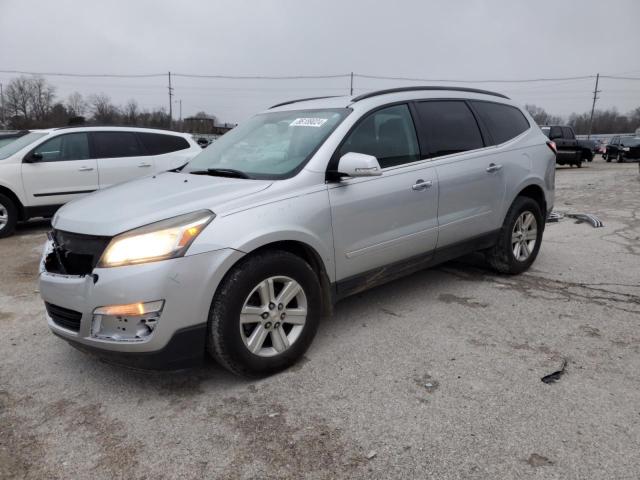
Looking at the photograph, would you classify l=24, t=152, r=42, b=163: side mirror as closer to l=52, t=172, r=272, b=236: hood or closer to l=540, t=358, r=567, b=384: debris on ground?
l=52, t=172, r=272, b=236: hood

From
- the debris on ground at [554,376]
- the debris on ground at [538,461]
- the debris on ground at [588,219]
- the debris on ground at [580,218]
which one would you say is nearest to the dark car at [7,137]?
the debris on ground at [580,218]

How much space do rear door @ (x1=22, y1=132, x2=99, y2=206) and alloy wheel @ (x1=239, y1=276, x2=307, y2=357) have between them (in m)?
6.32

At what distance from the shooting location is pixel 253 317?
2.87m

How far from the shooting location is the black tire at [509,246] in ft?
15.4

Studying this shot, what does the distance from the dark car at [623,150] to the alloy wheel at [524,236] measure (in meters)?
27.7

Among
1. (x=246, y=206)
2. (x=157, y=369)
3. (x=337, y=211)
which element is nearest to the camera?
(x=157, y=369)

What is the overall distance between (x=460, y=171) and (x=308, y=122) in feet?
4.50

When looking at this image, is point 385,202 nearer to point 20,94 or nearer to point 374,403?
point 374,403

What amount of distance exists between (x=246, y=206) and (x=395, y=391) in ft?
4.47

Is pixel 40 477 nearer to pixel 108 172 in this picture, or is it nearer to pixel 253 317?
→ pixel 253 317

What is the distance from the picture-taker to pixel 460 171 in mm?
4133

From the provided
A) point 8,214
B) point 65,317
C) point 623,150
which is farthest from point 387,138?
point 623,150

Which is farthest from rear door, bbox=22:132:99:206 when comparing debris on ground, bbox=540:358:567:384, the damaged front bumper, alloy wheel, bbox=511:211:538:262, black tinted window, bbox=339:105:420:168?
debris on ground, bbox=540:358:567:384

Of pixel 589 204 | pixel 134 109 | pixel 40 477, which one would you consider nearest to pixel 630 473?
pixel 40 477
